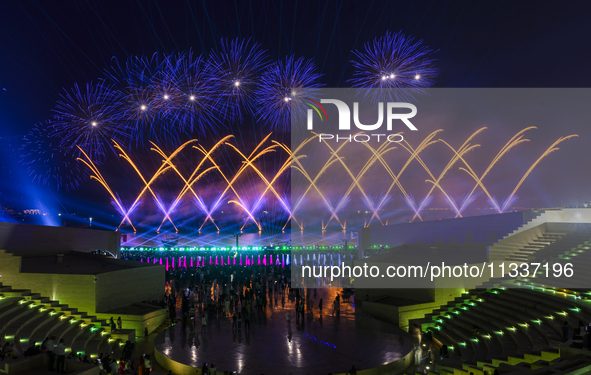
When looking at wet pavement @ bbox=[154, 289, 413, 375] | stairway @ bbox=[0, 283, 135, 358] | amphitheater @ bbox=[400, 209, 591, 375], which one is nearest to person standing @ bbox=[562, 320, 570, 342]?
amphitheater @ bbox=[400, 209, 591, 375]

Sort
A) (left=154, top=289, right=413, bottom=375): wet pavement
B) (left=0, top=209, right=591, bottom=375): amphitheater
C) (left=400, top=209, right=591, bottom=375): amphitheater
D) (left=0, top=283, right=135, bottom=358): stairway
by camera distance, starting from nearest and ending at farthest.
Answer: (left=400, top=209, right=591, bottom=375): amphitheater
(left=0, top=209, right=591, bottom=375): amphitheater
(left=154, top=289, right=413, bottom=375): wet pavement
(left=0, top=283, right=135, bottom=358): stairway

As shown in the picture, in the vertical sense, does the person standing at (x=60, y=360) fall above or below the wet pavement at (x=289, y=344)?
above

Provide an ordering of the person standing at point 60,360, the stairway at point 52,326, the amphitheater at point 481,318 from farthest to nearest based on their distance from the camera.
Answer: the stairway at point 52,326 → the amphitheater at point 481,318 → the person standing at point 60,360

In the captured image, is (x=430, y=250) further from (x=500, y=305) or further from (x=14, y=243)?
(x=14, y=243)

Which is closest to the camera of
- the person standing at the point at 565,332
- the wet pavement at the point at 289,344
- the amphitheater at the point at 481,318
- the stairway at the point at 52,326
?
the amphitheater at the point at 481,318

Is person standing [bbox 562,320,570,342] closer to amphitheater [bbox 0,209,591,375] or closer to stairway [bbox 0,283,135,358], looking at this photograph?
amphitheater [bbox 0,209,591,375]

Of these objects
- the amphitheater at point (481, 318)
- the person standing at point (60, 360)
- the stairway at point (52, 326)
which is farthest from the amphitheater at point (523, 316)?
the stairway at point (52, 326)

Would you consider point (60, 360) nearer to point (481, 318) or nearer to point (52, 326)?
point (52, 326)

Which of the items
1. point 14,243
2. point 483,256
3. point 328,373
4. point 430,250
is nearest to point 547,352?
point 328,373

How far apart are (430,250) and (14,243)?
2127cm

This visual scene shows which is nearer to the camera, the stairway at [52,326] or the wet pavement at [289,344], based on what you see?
the wet pavement at [289,344]

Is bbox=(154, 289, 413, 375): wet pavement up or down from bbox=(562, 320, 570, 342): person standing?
down

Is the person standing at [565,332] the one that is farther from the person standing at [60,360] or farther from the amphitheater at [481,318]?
the person standing at [60,360]

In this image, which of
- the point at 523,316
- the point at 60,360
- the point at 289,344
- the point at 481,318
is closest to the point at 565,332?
the point at 523,316
